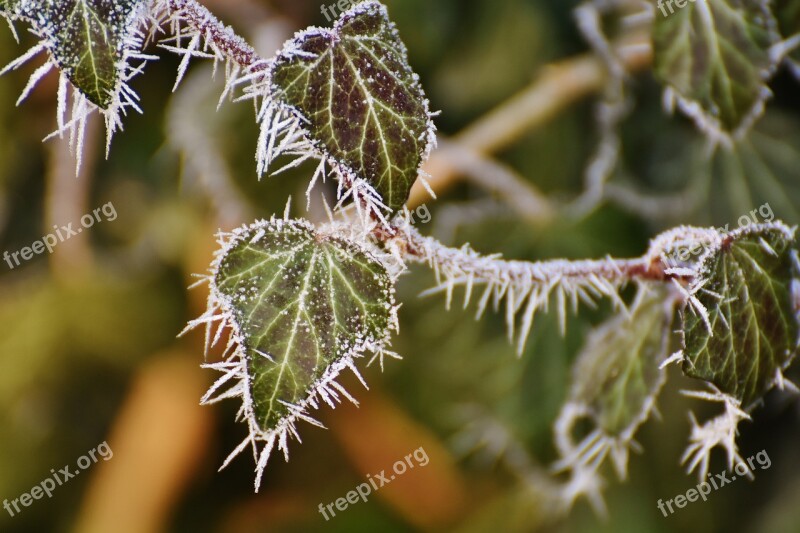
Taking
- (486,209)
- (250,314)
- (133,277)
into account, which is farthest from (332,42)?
(133,277)

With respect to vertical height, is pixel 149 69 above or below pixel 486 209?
above

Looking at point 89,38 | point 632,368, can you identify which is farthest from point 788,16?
point 89,38

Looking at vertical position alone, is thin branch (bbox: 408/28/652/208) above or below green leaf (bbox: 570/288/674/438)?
above

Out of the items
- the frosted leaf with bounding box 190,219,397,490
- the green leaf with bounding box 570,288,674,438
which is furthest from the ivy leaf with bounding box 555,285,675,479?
the frosted leaf with bounding box 190,219,397,490

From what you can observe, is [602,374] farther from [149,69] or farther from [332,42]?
[149,69]

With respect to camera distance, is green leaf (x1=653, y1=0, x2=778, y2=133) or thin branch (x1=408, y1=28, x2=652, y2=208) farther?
thin branch (x1=408, y1=28, x2=652, y2=208)

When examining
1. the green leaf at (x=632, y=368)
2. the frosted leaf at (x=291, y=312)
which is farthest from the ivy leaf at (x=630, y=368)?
the frosted leaf at (x=291, y=312)

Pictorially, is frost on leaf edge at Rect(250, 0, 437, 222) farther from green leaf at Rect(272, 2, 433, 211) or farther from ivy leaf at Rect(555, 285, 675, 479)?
ivy leaf at Rect(555, 285, 675, 479)

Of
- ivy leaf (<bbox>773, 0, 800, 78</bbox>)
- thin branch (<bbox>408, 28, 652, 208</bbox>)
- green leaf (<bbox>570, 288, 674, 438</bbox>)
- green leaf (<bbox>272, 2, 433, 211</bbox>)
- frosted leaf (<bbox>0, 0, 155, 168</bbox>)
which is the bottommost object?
green leaf (<bbox>570, 288, 674, 438</bbox>)
